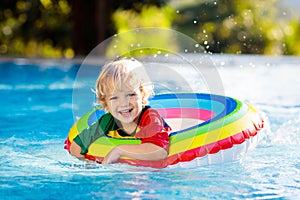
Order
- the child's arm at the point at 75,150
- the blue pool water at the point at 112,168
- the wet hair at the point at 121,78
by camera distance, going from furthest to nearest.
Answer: the child's arm at the point at 75,150 → the wet hair at the point at 121,78 → the blue pool water at the point at 112,168

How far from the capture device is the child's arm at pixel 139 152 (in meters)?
2.88

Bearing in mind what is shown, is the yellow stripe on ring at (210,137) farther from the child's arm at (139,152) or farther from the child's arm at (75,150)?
the child's arm at (75,150)

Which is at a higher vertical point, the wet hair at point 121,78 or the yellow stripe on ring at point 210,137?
the wet hair at point 121,78

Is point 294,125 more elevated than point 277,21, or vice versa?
point 277,21

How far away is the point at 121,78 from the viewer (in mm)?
2814

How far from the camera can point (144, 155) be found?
9.45ft

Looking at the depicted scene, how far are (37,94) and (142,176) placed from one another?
10.2 feet

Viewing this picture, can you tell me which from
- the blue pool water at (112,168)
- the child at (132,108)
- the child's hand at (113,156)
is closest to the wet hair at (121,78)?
the child at (132,108)

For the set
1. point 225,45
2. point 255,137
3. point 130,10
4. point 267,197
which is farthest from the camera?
point 225,45

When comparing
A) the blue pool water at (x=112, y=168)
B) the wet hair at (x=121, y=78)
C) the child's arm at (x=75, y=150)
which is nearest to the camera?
→ the blue pool water at (x=112, y=168)

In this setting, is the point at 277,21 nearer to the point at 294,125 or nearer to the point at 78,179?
the point at 294,125

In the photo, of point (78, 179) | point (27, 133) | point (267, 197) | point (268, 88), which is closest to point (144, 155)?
point (78, 179)

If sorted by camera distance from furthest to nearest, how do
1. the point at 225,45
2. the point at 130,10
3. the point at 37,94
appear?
the point at 225,45 < the point at 130,10 < the point at 37,94

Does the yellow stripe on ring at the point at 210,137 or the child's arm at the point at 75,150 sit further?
the child's arm at the point at 75,150
